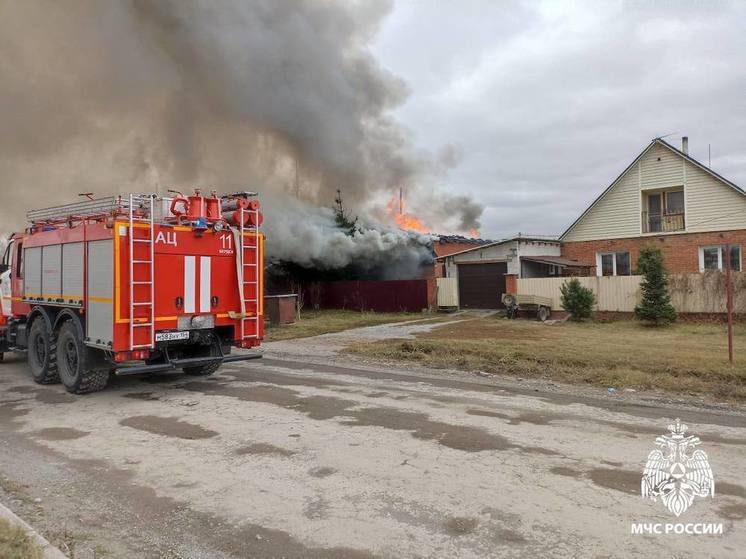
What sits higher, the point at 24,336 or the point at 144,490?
the point at 24,336

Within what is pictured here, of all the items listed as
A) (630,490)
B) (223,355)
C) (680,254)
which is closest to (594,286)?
(680,254)

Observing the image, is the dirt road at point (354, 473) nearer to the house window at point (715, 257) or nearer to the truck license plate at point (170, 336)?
the truck license plate at point (170, 336)

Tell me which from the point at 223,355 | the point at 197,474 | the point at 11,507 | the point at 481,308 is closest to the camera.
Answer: the point at 11,507

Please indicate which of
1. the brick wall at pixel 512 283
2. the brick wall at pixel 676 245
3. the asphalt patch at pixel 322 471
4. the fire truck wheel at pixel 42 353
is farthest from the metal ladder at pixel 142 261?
the brick wall at pixel 676 245

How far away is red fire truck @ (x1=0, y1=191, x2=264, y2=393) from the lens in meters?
7.43

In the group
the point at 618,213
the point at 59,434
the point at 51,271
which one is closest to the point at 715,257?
the point at 618,213

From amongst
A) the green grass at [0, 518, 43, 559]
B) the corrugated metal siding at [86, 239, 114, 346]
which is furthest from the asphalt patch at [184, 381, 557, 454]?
the green grass at [0, 518, 43, 559]

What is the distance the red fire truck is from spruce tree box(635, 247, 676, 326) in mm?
14868

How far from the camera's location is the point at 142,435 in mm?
5996

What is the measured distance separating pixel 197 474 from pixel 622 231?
24519mm

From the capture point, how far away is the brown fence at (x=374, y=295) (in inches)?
1005

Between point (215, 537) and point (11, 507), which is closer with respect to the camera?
point (215, 537)

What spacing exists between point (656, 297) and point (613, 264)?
7.36m

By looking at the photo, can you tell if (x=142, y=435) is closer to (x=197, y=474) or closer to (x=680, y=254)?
(x=197, y=474)
